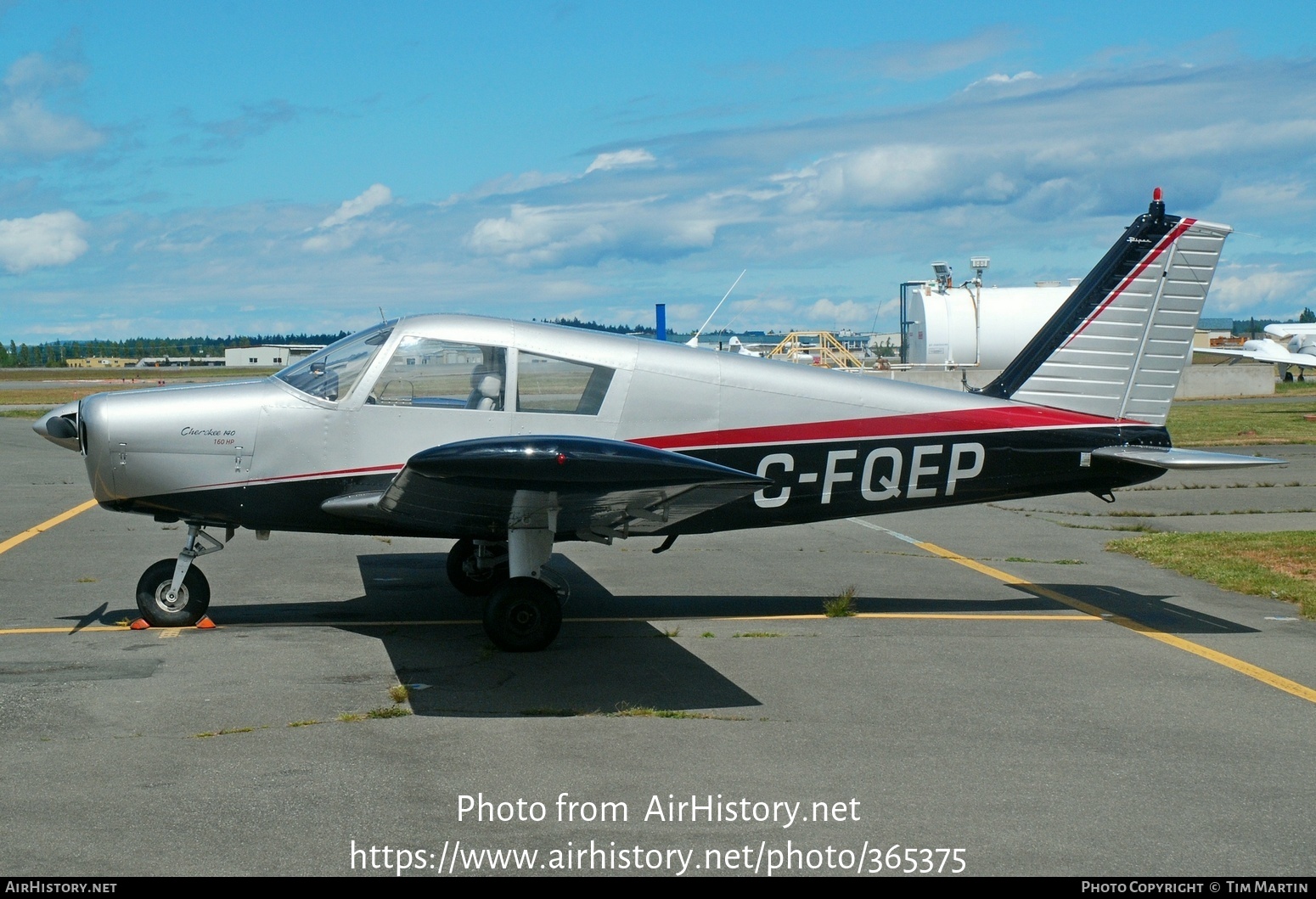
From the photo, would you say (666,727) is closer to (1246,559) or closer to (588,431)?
(588,431)

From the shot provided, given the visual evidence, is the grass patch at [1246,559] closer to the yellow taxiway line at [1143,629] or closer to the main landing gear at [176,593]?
the yellow taxiway line at [1143,629]

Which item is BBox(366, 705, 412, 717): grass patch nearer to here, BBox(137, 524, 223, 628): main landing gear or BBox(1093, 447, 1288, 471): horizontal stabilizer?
BBox(137, 524, 223, 628): main landing gear

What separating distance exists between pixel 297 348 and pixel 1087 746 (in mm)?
20001

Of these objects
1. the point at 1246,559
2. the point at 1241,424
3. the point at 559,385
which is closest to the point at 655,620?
the point at 559,385

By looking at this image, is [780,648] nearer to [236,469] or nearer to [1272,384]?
[236,469]

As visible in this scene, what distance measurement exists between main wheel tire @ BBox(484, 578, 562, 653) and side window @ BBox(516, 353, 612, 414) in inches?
51.8

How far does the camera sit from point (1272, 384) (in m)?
46.2

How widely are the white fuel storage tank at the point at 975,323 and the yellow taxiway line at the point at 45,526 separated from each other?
3060 centimetres

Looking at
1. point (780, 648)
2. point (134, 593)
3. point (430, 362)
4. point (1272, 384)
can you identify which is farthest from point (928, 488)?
point (1272, 384)

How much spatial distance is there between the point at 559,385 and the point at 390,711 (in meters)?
2.79

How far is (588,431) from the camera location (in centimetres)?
805

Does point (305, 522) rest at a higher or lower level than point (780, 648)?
higher

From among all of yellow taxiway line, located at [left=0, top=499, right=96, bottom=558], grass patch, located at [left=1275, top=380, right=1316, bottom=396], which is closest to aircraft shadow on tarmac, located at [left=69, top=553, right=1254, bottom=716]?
yellow taxiway line, located at [left=0, top=499, right=96, bottom=558]

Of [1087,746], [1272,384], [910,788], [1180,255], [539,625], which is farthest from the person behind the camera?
[1272,384]
